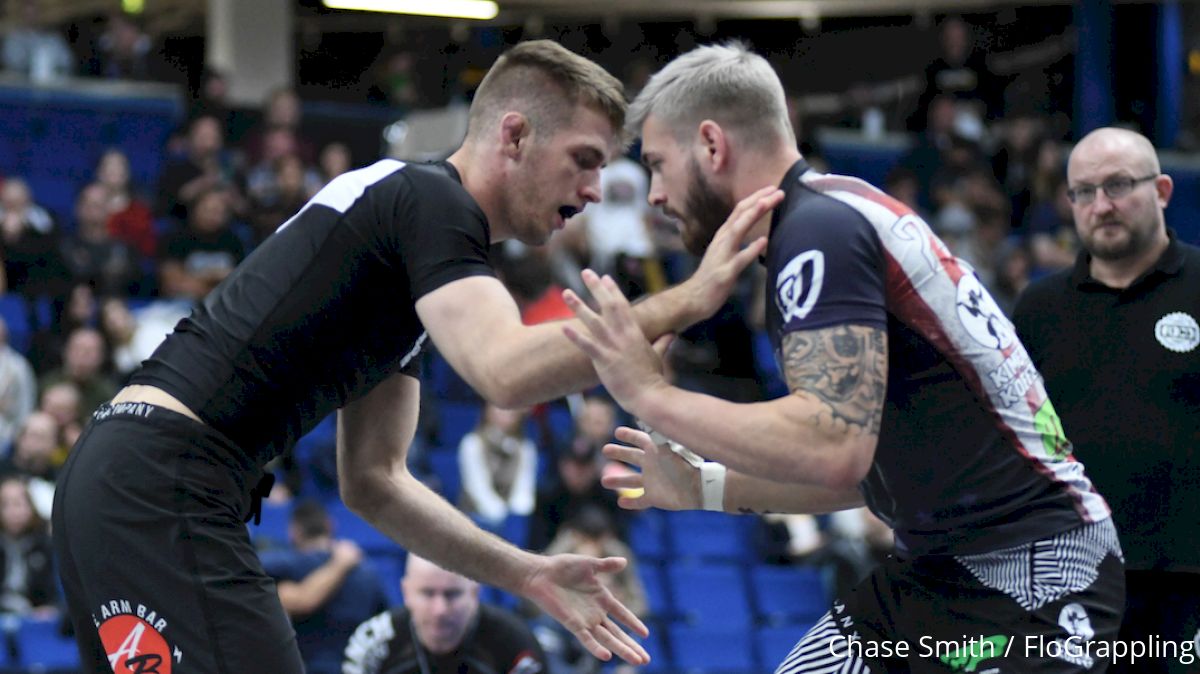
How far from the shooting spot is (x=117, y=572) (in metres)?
3.63

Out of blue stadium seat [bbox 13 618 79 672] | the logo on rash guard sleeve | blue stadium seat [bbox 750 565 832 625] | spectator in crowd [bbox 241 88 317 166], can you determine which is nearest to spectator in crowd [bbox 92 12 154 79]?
spectator in crowd [bbox 241 88 317 166]

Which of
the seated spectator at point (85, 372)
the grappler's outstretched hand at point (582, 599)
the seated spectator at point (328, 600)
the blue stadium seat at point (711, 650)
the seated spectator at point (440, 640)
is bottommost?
the blue stadium seat at point (711, 650)

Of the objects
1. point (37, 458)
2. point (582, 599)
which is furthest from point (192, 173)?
point (582, 599)

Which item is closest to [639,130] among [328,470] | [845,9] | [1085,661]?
[1085,661]

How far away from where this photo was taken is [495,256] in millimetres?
11773

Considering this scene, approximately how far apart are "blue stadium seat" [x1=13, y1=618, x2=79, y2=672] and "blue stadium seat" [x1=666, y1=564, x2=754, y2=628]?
4.03 m

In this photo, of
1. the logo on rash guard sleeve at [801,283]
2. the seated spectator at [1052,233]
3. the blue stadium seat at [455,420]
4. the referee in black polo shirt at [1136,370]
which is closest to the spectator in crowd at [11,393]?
the blue stadium seat at [455,420]

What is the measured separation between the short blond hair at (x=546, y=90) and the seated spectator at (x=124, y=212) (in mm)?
8460

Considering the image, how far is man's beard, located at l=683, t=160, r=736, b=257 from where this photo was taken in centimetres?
372

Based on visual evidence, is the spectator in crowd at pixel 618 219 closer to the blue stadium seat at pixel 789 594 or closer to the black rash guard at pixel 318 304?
the blue stadium seat at pixel 789 594

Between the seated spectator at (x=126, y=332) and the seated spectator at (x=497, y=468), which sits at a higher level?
the seated spectator at (x=126, y=332)

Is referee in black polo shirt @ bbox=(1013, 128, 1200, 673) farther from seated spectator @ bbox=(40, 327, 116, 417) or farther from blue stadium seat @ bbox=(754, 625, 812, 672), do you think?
seated spectator @ bbox=(40, 327, 116, 417)

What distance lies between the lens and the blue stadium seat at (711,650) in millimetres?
10094

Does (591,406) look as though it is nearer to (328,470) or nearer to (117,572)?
(328,470)
